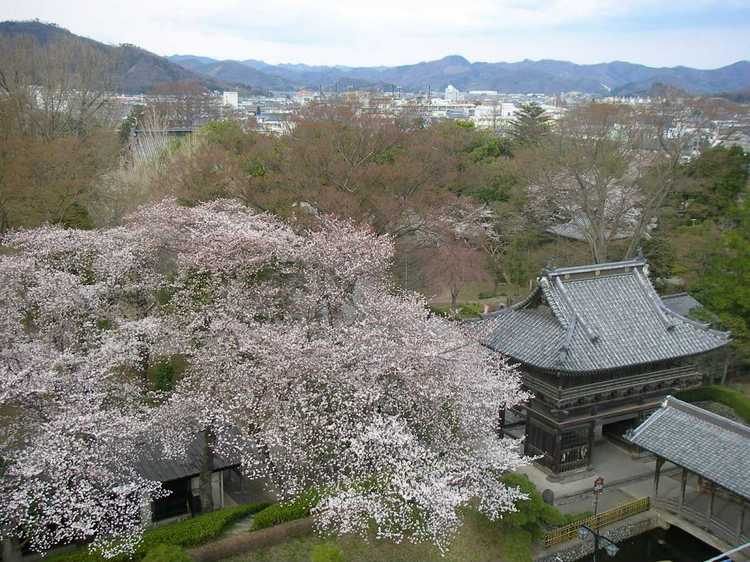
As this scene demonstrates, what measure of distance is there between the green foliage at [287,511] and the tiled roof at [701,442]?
27.6 ft

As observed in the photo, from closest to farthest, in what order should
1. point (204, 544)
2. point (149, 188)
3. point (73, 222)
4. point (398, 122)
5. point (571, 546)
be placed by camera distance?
point (204, 544) → point (571, 546) → point (73, 222) → point (149, 188) → point (398, 122)

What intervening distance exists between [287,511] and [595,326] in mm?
9833

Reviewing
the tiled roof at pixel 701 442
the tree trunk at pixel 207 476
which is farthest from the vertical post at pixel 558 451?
the tree trunk at pixel 207 476

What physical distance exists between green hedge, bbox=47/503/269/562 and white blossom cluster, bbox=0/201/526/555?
0.39 m

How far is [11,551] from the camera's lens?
40.2ft

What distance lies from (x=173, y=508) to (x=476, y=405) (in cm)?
781

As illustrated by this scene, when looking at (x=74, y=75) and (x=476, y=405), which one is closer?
(x=476, y=405)

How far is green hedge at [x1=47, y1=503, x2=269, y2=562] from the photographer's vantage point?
1191 cm

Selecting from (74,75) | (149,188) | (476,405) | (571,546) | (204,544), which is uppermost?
(74,75)

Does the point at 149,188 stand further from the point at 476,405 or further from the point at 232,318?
the point at 476,405

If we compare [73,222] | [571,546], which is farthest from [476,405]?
[73,222]

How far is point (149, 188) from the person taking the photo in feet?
93.8

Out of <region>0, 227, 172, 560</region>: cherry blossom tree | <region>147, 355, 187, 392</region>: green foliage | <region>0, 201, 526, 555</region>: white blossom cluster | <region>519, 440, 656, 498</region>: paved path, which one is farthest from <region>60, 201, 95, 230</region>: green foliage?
<region>519, 440, 656, 498</region>: paved path

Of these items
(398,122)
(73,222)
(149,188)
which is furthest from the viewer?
(398,122)
